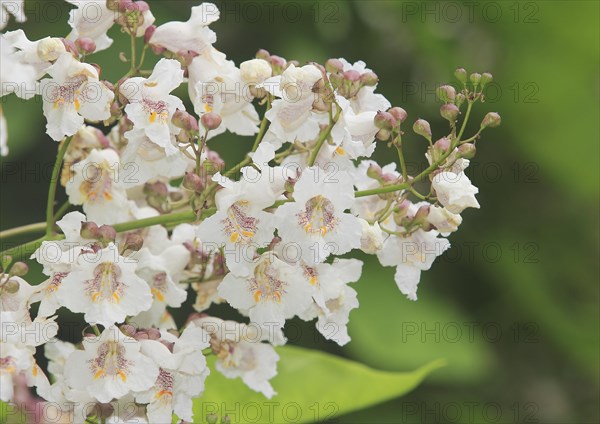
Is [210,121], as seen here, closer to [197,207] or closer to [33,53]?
[197,207]

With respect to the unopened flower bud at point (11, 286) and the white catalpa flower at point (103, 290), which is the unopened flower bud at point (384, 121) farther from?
the unopened flower bud at point (11, 286)

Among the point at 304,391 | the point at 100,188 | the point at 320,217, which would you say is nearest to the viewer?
the point at 320,217

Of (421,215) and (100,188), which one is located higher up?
(421,215)

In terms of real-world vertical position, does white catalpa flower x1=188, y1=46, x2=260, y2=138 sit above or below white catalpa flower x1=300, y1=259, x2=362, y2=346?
above

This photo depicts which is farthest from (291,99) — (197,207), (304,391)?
(304,391)

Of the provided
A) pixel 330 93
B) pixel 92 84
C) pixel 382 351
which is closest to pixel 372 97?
pixel 330 93

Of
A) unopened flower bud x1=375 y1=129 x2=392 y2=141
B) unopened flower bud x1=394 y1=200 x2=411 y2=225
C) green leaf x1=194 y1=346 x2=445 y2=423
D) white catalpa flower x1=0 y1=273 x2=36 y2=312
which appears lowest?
green leaf x1=194 y1=346 x2=445 y2=423

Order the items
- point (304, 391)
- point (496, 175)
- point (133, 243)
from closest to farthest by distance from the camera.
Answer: point (133, 243)
point (304, 391)
point (496, 175)

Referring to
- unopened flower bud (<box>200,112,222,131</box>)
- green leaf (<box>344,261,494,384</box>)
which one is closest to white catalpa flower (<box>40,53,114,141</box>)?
unopened flower bud (<box>200,112,222,131</box>)

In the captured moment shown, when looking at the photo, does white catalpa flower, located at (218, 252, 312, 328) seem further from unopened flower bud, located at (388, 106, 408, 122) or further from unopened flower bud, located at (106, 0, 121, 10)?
unopened flower bud, located at (106, 0, 121, 10)
